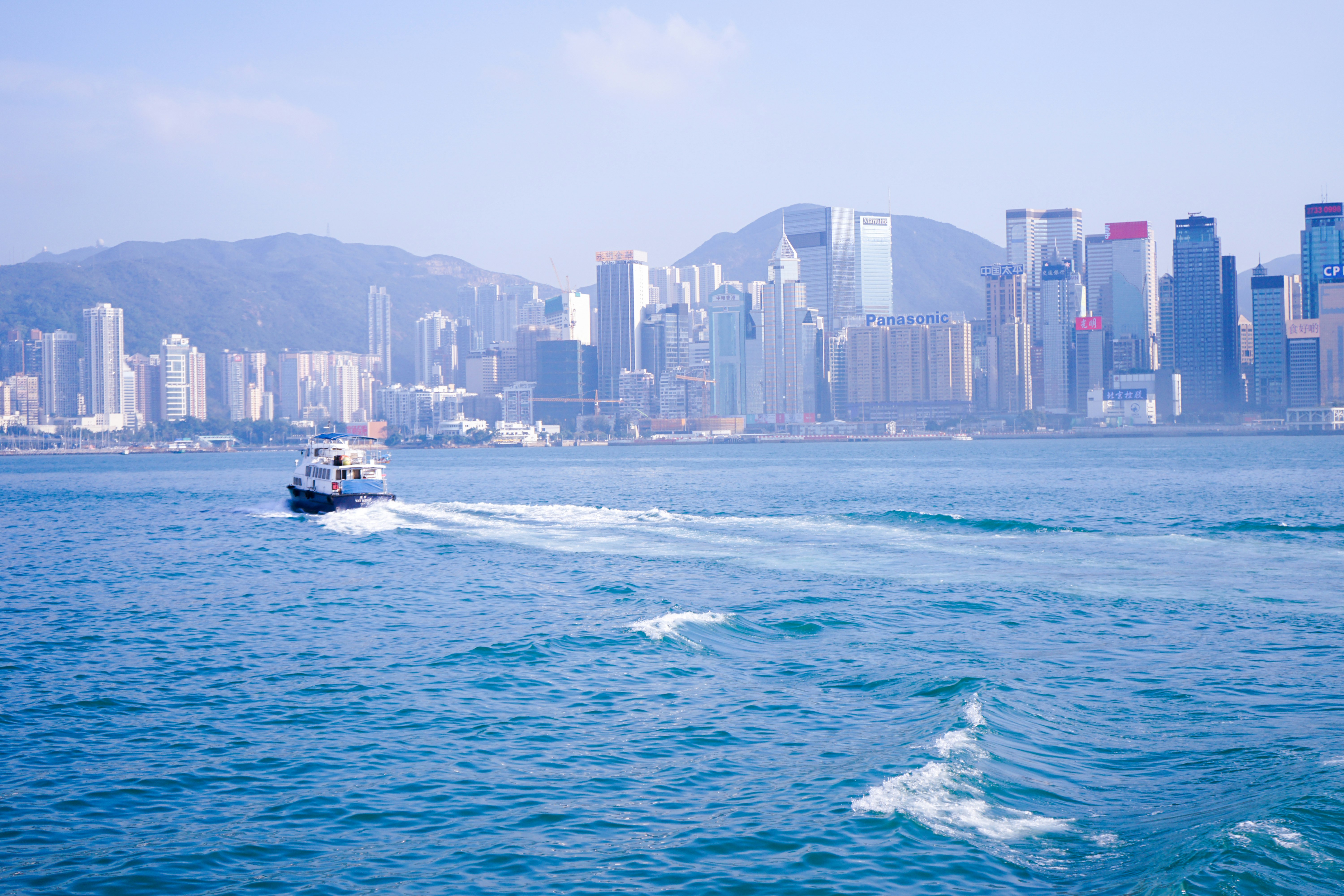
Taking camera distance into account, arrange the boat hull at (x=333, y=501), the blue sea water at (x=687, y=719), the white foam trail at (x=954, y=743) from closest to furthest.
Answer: the blue sea water at (x=687, y=719) < the white foam trail at (x=954, y=743) < the boat hull at (x=333, y=501)

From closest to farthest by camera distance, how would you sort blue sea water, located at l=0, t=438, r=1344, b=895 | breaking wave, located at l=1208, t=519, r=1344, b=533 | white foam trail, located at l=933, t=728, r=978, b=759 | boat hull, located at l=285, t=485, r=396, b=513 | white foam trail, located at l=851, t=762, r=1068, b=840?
blue sea water, located at l=0, t=438, r=1344, b=895 → white foam trail, located at l=851, t=762, r=1068, b=840 → white foam trail, located at l=933, t=728, r=978, b=759 → breaking wave, located at l=1208, t=519, r=1344, b=533 → boat hull, located at l=285, t=485, r=396, b=513

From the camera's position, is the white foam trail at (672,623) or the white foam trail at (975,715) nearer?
the white foam trail at (975,715)

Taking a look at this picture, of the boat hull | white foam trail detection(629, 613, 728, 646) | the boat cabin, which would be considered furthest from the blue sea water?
the boat cabin

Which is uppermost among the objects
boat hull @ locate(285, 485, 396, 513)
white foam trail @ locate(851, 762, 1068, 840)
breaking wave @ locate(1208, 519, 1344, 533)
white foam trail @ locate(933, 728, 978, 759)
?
boat hull @ locate(285, 485, 396, 513)

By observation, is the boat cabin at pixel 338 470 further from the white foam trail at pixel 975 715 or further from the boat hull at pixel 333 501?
the white foam trail at pixel 975 715

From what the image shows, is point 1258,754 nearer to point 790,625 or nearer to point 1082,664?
point 1082,664

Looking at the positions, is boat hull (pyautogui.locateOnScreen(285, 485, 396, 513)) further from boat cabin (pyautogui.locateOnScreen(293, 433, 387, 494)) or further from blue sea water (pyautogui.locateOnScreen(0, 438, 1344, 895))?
blue sea water (pyautogui.locateOnScreen(0, 438, 1344, 895))

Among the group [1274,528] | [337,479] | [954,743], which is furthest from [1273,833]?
[337,479]

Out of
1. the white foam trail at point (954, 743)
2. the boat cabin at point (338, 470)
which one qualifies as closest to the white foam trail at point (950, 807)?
the white foam trail at point (954, 743)
